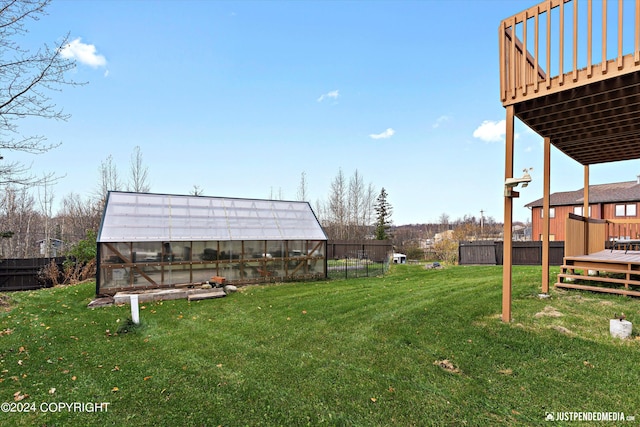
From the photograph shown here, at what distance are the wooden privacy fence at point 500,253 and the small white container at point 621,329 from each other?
13681mm

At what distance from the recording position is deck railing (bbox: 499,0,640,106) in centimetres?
436

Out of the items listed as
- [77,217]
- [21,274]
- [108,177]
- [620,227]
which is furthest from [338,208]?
[21,274]

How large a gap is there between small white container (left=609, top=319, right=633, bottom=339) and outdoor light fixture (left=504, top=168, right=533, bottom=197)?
92.5 inches

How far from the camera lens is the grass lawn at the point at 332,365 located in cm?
286

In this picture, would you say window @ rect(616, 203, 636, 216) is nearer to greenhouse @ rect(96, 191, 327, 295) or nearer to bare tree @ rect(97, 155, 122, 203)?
greenhouse @ rect(96, 191, 327, 295)

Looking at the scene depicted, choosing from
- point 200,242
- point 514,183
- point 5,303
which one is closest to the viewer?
point 514,183

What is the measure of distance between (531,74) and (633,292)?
5.03 meters

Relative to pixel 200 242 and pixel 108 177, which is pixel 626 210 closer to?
pixel 200 242

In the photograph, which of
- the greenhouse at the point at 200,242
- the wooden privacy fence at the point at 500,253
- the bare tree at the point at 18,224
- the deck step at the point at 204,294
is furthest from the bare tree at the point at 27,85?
the wooden privacy fence at the point at 500,253

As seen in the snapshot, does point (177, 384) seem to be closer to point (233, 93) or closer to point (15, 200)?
point (233, 93)

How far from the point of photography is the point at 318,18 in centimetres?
1097

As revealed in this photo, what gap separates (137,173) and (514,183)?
23.0m

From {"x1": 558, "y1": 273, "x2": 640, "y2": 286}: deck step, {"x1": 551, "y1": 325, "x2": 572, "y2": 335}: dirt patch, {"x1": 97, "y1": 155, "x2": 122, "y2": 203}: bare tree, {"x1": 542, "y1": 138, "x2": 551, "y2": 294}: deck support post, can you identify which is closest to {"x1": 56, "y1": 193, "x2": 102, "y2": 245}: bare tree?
{"x1": 97, "y1": 155, "x2": 122, "y2": 203}: bare tree

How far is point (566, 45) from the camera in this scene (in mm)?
4945
